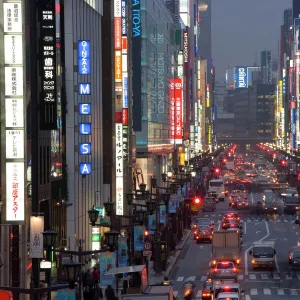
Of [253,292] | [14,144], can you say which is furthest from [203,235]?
[14,144]

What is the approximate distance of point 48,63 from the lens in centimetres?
4028

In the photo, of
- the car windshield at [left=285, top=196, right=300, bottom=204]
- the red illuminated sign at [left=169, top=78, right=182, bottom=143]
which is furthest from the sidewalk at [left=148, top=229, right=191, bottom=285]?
the red illuminated sign at [left=169, top=78, right=182, bottom=143]

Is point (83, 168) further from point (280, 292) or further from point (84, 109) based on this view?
point (280, 292)

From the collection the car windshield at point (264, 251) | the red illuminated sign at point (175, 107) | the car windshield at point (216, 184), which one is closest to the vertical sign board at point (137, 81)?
the car windshield at point (216, 184)

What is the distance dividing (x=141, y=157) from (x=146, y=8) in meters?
14.0

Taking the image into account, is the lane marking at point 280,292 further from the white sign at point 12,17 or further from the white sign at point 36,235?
the white sign at point 36,235

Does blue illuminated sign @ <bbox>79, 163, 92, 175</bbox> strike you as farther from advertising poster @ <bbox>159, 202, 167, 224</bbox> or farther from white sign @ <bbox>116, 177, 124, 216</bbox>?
advertising poster @ <bbox>159, 202, 167, 224</bbox>

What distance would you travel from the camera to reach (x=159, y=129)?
12619 cm

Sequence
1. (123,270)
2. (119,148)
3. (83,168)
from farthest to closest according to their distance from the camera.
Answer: (119,148) < (83,168) < (123,270)

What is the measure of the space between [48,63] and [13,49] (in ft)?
12.1

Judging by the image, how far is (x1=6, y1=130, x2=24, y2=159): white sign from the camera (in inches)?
1444

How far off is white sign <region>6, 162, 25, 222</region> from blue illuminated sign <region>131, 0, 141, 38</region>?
196ft

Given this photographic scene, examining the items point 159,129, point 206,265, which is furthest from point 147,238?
point 159,129

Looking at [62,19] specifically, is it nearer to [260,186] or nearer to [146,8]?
[146,8]
